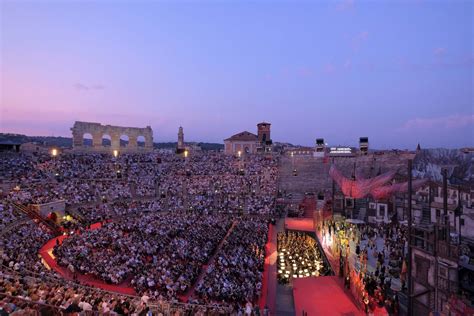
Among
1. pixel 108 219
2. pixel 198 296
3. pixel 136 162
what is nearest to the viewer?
pixel 198 296

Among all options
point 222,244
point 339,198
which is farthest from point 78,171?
point 339,198

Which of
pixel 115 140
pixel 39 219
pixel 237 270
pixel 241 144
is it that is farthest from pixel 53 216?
pixel 241 144

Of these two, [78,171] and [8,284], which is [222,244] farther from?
[78,171]

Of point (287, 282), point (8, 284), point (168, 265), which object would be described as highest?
point (8, 284)

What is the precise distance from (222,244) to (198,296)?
22.8 ft

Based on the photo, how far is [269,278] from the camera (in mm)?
16688

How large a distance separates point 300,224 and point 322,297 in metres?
13.6

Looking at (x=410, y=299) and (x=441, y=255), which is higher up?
Result: (x=441, y=255)

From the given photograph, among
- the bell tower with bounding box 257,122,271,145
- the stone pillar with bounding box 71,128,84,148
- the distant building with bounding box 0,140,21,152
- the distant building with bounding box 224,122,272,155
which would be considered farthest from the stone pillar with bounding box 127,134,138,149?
the bell tower with bounding box 257,122,271,145

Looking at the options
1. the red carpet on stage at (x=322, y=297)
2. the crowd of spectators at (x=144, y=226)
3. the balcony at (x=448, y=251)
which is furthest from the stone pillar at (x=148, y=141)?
the balcony at (x=448, y=251)

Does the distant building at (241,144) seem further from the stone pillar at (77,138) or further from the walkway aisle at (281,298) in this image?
the walkway aisle at (281,298)

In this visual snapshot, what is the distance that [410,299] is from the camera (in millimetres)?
11727

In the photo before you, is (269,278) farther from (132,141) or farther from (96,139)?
(132,141)

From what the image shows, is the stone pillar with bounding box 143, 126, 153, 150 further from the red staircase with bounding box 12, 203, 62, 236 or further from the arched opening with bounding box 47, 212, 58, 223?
the red staircase with bounding box 12, 203, 62, 236
